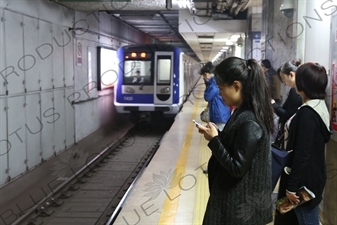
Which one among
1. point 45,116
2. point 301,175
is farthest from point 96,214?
point 301,175

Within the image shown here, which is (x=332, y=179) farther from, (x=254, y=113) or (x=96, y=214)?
(x=96, y=214)

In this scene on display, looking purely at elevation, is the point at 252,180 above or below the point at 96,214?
above

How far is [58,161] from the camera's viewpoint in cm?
816

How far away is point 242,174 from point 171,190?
309 cm

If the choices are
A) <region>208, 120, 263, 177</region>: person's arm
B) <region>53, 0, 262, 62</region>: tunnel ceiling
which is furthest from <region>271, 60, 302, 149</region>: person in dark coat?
<region>53, 0, 262, 62</region>: tunnel ceiling

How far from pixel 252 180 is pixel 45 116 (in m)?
6.42

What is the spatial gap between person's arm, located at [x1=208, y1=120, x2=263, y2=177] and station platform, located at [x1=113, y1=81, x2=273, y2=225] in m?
2.20

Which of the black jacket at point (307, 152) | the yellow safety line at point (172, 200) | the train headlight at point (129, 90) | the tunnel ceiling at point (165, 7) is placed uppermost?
the tunnel ceiling at point (165, 7)

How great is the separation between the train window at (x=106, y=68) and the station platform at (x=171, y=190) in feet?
15.1

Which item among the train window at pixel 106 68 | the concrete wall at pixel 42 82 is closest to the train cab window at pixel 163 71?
the train window at pixel 106 68

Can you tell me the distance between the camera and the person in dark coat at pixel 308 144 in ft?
7.52

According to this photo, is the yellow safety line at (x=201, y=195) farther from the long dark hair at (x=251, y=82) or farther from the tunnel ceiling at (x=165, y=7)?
the tunnel ceiling at (x=165, y=7)

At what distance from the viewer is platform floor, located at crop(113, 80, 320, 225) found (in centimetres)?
395

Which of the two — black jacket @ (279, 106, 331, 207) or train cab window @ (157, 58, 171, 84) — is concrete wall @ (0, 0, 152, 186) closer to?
train cab window @ (157, 58, 171, 84)
